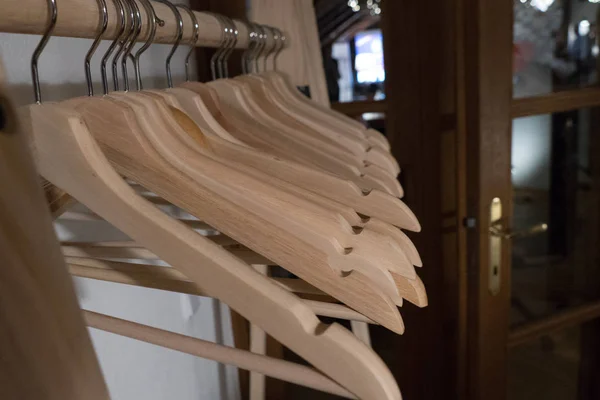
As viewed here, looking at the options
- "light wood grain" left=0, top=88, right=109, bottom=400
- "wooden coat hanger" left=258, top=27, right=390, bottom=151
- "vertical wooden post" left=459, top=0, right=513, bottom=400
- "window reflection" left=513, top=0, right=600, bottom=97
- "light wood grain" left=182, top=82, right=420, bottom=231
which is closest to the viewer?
"light wood grain" left=0, top=88, right=109, bottom=400

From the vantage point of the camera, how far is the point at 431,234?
140 cm

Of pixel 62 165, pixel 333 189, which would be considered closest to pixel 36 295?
pixel 62 165

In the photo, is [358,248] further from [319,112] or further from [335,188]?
[319,112]

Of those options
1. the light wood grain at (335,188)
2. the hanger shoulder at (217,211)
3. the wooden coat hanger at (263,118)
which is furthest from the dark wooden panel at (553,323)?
the hanger shoulder at (217,211)

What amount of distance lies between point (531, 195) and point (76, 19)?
1.31 metres

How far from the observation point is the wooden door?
3.76ft

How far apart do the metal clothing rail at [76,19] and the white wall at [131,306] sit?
0.31ft

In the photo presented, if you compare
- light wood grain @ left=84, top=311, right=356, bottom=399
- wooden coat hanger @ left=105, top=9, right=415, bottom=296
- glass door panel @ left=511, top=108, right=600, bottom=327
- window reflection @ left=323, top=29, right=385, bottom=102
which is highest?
window reflection @ left=323, top=29, right=385, bottom=102

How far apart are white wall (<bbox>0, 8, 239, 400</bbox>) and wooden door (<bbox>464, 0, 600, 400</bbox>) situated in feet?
2.00

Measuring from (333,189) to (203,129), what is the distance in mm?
135

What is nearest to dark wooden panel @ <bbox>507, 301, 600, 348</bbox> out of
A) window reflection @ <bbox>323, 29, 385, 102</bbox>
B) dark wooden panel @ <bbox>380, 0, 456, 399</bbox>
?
dark wooden panel @ <bbox>380, 0, 456, 399</bbox>

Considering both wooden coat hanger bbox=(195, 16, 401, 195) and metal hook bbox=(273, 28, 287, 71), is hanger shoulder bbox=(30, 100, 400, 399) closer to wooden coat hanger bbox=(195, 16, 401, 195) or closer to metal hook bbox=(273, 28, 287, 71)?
wooden coat hanger bbox=(195, 16, 401, 195)

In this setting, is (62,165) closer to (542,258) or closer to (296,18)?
(296,18)

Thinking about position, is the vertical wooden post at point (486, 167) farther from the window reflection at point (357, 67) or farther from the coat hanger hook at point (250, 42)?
the coat hanger hook at point (250, 42)
